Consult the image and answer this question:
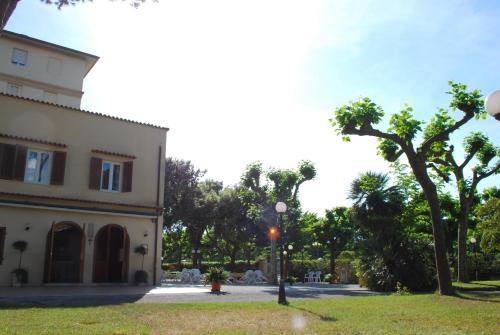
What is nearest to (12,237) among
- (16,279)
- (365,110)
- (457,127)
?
(16,279)

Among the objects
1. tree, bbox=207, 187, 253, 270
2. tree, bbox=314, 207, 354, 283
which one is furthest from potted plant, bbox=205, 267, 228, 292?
tree, bbox=314, 207, 354, 283

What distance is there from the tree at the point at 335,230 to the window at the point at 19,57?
82.4ft

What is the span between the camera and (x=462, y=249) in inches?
952

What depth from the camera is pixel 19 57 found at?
2647cm

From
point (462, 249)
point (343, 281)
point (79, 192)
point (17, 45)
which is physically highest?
point (17, 45)

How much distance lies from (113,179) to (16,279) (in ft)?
18.7

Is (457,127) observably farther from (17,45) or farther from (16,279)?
(17,45)

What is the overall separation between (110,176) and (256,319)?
12.7 meters

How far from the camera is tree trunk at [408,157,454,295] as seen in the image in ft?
50.0

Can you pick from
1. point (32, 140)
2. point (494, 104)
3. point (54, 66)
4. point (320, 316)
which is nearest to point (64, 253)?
point (32, 140)

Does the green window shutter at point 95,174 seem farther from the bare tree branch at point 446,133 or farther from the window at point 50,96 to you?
the bare tree branch at point 446,133

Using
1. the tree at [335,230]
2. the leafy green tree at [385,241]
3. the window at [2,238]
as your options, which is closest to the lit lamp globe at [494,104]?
the leafy green tree at [385,241]

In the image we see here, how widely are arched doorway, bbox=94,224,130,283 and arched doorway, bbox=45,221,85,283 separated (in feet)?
2.49

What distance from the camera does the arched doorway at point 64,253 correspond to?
57.2 feet
